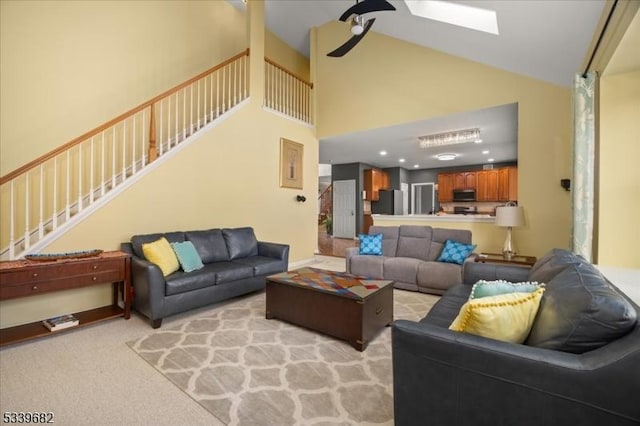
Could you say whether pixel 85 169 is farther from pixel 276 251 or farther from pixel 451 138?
pixel 451 138

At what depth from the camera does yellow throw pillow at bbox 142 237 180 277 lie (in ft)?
10.4

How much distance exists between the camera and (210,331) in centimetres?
279

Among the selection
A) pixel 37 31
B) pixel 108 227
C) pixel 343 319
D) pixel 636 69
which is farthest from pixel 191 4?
pixel 636 69

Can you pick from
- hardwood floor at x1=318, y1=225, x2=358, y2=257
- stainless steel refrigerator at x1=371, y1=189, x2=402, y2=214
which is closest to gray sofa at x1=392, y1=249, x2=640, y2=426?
hardwood floor at x1=318, y1=225, x2=358, y2=257

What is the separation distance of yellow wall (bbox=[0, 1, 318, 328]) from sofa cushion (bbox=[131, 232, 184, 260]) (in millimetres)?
268

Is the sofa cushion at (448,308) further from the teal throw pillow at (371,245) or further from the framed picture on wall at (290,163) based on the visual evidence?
the framed picture on wall at (290,163)

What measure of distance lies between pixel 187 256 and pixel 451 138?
512cm

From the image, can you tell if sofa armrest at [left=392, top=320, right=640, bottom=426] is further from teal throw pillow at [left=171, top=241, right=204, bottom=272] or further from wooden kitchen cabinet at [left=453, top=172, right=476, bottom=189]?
wooden kitchen cabinet at [left=453, top=172, right=476, bottom=189]

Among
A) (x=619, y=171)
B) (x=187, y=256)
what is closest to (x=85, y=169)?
(x=187, y=256)

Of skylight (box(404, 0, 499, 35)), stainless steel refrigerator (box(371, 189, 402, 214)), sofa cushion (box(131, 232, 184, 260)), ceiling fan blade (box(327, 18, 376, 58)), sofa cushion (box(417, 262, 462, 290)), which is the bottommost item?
sofa cushion (box(417, 262, 462, 290))

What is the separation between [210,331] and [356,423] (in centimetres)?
171

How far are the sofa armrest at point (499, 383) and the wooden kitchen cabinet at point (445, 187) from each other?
9.08 m

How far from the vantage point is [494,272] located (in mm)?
2748

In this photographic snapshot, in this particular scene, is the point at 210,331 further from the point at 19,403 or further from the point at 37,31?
the point at 37,31
